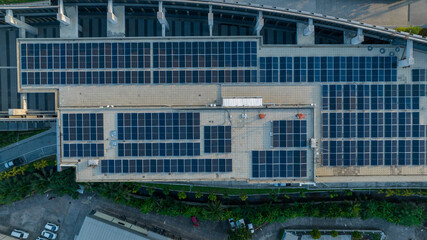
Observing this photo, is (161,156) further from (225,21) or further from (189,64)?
(225,21)

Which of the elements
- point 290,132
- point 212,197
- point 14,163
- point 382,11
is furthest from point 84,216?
point 382,11

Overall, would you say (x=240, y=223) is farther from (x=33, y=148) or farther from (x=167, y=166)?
(x=33, y=148)

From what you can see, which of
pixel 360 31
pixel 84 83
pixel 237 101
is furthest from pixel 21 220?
pixel 360 31

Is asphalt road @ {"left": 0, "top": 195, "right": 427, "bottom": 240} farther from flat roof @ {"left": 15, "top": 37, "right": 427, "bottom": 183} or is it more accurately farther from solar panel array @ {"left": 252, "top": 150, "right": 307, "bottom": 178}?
solar panel array @ {"left": 252, "top": 150, "right": 307, "bottom": 178}

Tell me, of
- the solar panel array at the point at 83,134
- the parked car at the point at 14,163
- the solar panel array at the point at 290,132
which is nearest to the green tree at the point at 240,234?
the solar panel array at the point at 290,132

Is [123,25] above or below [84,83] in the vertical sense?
above

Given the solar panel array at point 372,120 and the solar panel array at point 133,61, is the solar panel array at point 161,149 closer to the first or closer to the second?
the solar panel array at point 133,61

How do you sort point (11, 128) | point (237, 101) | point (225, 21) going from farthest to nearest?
point (11, 128)
point (225, 21)
point (237, 101)
